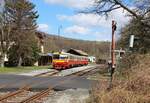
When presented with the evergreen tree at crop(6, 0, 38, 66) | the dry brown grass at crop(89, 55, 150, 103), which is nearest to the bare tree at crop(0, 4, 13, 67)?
the evergreen tree at crop(6, 0, 38, 66)

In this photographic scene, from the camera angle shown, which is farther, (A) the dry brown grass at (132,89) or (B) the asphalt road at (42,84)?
(B) the asphalt road at (42,84)

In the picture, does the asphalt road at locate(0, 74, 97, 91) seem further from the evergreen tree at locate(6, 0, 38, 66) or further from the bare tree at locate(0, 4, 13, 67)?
the evergreen tree at locate(6, 0, 38, 66)

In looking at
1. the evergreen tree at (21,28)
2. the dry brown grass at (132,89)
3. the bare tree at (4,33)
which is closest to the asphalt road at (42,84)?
the dry brown grass at (132,89)

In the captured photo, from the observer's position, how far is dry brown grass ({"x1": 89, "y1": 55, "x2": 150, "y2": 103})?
17.4 meters

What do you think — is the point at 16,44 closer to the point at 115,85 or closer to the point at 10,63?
the point at 10,63

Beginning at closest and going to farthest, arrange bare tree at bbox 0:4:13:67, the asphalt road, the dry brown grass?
the dry brown grass → the asphalt road → bare tree at bbox 0:4:13:67

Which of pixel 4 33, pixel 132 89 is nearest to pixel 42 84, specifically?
pixel 132 89

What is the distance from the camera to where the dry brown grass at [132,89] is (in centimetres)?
1744

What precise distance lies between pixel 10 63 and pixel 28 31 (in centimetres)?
759

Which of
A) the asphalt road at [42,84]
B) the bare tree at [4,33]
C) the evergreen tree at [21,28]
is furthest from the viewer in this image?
the evergreen tree at [21,28]

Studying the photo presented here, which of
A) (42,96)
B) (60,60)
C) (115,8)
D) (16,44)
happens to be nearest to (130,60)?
(42,96)

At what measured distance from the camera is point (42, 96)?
1033 inches

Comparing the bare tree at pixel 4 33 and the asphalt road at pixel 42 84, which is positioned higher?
the bare tree at pixel 4 33

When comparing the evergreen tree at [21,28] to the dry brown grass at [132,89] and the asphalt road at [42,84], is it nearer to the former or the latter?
the asphalt road at [42,84]
